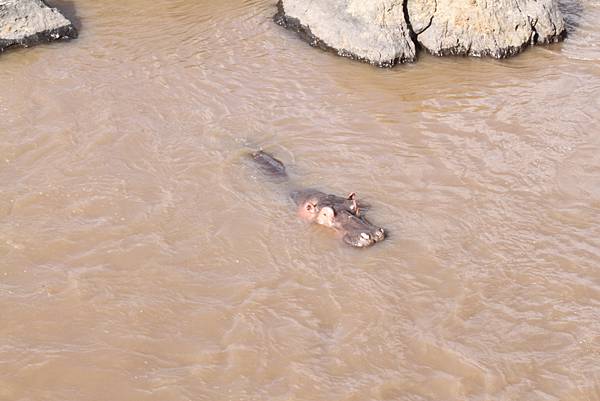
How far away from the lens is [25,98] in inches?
352

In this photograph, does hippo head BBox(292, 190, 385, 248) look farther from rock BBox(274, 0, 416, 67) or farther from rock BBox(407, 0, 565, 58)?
rock BBox(407, 0, 565, 58)

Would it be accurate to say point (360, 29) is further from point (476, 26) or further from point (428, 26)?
point (476, 26)

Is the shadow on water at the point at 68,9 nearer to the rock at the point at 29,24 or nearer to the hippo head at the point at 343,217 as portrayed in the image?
the rock at the point at 29,24

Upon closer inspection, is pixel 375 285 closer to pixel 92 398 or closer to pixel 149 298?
pixel 149 298

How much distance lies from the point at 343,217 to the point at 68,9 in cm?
670

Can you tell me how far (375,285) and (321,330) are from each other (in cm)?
78

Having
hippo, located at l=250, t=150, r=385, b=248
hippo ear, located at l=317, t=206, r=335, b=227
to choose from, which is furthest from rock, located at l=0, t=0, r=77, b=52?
hippo ear, located at l=317, t=206, r=335, b=227

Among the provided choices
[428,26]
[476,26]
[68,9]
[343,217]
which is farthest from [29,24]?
[476,26]

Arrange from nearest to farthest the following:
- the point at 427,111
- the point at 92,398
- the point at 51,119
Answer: the point at 92,398 < the point at 51,119 < the point at 427,111

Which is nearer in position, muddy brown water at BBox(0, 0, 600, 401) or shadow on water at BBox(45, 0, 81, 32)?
muddy brown water at BBox(0, 0, 600, 401)

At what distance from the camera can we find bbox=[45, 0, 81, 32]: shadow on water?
11.0 metres

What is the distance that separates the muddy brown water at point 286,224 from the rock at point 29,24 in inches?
9.4

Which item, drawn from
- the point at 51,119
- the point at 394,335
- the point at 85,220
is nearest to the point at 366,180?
the point at 394,335

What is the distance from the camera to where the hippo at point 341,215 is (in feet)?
22.2
